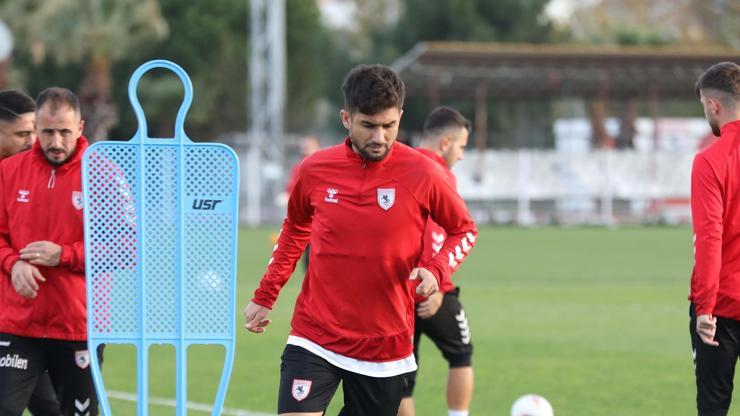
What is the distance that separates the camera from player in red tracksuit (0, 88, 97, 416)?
7016 mm

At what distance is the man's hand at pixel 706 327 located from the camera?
6.65 m

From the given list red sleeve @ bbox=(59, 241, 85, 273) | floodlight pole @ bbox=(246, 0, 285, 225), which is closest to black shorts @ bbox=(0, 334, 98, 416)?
red sleeve @ bbox=(59, 241, 85, 273)

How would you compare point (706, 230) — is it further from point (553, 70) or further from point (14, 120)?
point (553, 70)

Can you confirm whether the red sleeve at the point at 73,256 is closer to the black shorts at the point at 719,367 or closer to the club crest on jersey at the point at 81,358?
the club crest on jersey at the point at 81,358

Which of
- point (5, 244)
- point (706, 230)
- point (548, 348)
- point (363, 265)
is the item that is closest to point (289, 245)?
point (363, 265)

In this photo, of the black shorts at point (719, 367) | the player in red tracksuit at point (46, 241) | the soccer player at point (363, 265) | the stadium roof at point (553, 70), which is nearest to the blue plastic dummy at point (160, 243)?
the soccer player at point (363, 265)

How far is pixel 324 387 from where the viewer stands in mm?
6230

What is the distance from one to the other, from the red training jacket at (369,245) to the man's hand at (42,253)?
1.41m

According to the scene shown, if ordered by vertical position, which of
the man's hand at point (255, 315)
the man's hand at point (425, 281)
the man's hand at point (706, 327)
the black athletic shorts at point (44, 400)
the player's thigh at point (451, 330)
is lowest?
the black athletic shorts at point (44, 400)

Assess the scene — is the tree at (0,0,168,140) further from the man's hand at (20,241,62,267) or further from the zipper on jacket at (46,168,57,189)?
the man's hand at (20,241,62,267)

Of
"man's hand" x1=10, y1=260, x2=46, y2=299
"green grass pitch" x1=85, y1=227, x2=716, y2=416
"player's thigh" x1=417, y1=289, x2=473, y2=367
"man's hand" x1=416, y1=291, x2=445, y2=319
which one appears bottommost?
"green grass pitch" x1=85, y1=227, x2=716, y2=416

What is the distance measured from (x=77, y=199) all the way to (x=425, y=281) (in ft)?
7.28

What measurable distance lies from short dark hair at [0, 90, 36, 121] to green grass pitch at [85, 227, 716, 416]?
3.27m

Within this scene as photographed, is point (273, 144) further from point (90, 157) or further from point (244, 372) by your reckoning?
point (90, 157)
